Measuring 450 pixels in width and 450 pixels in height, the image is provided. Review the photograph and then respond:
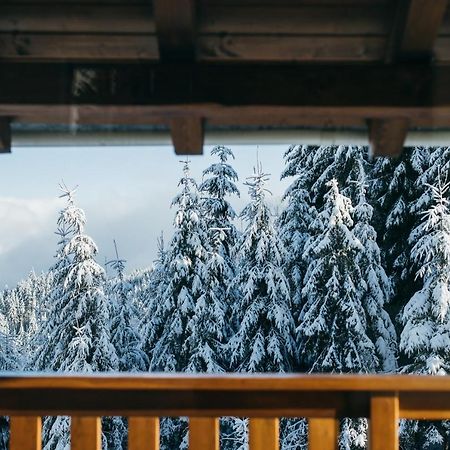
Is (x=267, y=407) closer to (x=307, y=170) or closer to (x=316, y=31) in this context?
(x=316, y=31)

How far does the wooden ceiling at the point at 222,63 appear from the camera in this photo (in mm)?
1269

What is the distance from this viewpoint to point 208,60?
1.30m

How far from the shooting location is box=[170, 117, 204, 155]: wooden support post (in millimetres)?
1330

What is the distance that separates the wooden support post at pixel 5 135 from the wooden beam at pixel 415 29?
88 centimetres

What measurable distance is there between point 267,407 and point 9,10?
3.25 feet

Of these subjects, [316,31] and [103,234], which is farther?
[103,234]

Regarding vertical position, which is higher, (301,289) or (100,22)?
(301,289)

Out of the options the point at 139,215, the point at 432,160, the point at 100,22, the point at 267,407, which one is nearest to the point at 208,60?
the point at 100,22

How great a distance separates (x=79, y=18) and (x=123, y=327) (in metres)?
14.3

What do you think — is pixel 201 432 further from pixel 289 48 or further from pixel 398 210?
pixel 398 210

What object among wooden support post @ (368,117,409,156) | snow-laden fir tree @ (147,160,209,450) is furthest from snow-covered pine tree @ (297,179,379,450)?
wooden support post @ (368,117,409,156)

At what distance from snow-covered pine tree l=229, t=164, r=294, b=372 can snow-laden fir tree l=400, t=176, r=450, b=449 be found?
7.72 ft

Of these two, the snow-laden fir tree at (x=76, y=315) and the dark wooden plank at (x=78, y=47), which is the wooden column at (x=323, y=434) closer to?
the dark wooden plank at (x=78, y=47)

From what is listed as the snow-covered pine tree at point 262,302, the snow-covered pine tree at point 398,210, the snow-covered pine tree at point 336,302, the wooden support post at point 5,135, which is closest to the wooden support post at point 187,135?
the wooden support post at point 5,135
